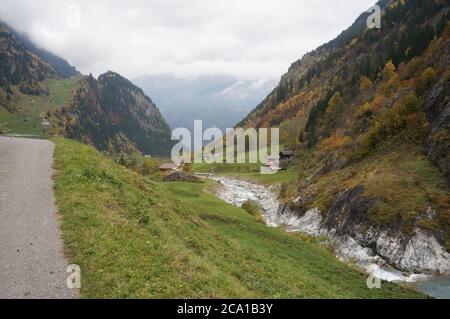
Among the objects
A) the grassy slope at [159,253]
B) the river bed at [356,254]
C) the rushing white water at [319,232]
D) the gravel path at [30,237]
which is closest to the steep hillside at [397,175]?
the rushing white water at [319,232]

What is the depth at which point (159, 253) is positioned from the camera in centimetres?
1875

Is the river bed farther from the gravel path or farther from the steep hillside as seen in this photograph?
the gravel path

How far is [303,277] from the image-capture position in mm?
29984

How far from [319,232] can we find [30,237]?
53.8m

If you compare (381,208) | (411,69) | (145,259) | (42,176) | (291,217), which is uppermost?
(411,69)

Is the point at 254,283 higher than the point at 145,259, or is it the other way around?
the point at 145,259

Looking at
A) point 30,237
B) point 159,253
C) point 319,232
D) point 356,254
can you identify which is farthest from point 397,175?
point 30,237

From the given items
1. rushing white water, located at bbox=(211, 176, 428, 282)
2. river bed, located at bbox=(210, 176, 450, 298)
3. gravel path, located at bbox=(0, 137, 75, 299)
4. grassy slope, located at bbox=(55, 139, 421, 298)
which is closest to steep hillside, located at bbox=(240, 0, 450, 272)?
rushing white water, located at bbox=(211, 176, 428, 282)

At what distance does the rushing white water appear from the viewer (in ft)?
152

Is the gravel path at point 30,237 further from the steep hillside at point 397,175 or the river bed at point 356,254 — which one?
the steep hillside at point 397,175

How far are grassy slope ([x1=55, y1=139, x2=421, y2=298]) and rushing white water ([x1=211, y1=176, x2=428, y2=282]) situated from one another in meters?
9.26
